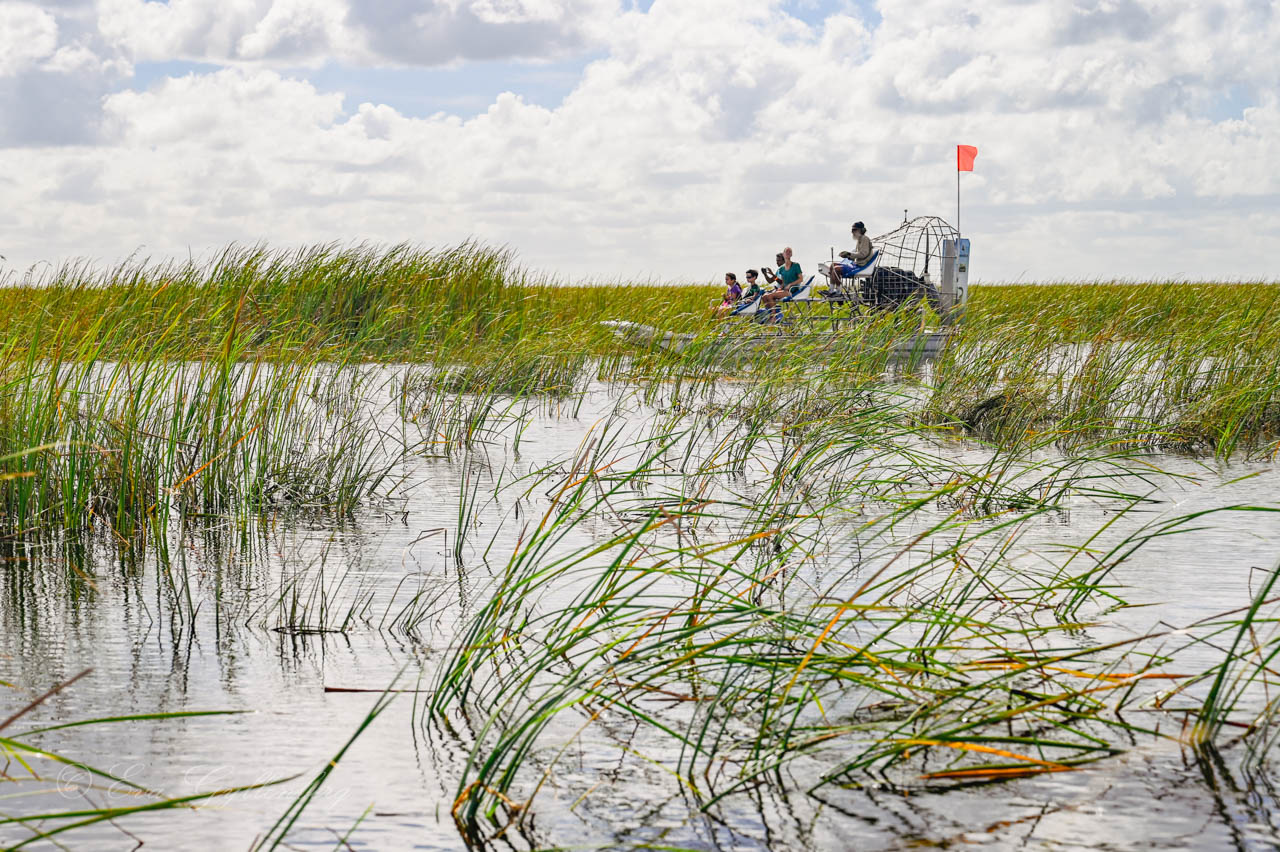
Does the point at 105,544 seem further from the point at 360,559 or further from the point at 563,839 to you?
the point at 563,839

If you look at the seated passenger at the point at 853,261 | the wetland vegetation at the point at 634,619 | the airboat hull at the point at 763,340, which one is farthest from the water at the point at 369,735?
the seated passenger at the point at 853,261

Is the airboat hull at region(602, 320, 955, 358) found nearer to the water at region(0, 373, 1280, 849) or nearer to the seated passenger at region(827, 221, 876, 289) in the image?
the seated passenger at region(827, 221, 876, 289)

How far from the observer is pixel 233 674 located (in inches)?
145

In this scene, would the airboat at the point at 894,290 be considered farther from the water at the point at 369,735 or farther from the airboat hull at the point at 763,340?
the water at the point at 369,735

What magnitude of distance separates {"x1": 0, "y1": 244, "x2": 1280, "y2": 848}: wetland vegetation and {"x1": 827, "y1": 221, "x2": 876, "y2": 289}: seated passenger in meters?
4.74

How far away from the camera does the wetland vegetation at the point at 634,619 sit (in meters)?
2.73

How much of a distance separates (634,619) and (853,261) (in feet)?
35.2

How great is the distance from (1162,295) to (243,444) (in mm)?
18274

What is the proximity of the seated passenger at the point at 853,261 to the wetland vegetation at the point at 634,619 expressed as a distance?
4.74 meters

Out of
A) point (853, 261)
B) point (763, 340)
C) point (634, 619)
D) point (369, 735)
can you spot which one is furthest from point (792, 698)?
point (853, 261)

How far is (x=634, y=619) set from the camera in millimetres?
4188

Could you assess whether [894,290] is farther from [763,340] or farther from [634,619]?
[634,619]

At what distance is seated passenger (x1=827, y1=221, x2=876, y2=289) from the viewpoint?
555 inches

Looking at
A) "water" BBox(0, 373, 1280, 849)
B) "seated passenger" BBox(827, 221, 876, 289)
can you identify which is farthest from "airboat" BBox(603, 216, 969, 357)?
"water" BBox(0, 373, 1280, 849)
